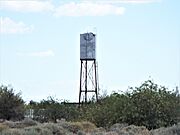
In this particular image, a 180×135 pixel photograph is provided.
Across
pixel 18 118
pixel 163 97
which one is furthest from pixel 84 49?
pixel 163 97

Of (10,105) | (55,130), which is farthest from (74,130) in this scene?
(10,105)

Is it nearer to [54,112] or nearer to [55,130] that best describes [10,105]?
[54,112]

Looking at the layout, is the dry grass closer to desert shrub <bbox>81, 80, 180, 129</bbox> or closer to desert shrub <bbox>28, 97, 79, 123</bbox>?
desert shrub <bbox>81, 80, 180, 129</bbox>

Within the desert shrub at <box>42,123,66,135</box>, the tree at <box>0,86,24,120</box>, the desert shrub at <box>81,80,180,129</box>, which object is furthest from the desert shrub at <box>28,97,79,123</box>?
the desert shrub at <box>42,123,66,135</box>

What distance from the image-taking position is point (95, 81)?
64125 mm

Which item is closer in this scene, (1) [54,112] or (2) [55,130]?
(2) [55,130]

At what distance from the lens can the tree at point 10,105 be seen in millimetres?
47406

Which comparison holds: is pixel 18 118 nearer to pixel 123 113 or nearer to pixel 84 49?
pixel 123 113

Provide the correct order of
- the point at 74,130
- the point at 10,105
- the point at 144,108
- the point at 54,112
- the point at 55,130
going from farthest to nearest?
the point at 10,105, the point at 54,112, the point at 144,108, the point at 74,130, the point at 55,130

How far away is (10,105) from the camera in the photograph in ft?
157

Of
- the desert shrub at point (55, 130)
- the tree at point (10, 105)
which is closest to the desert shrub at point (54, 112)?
the tree at point (10, 105)

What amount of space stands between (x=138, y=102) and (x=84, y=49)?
3820 centimetres

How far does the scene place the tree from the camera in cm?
4741

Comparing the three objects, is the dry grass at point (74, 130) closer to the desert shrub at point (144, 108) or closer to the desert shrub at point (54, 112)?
the desert shrub at point (144, 108)
